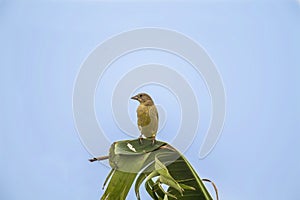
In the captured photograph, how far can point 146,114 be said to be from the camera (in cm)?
71

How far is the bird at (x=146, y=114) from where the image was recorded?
28.1 inches

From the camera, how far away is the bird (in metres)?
0.71

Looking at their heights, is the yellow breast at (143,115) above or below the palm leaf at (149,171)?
above

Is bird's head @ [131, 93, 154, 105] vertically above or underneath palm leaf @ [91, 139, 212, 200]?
above

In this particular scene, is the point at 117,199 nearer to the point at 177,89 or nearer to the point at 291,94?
the point at 177,89

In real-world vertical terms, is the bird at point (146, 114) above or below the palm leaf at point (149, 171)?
above

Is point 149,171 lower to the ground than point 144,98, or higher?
lower

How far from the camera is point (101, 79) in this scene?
0.72 meters

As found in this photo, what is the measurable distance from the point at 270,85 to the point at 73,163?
0.34m

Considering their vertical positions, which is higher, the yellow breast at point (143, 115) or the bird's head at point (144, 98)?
the bird's head at point (144, 98)

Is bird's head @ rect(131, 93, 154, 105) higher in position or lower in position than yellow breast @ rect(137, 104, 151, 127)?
higher

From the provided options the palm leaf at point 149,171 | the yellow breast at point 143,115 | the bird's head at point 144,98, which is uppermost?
the bird's head at point 144,98

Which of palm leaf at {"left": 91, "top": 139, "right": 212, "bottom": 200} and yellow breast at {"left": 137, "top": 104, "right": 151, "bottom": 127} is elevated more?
yellow breast at {"left": 137, "top": 104, "right": 151, "bottom": 127}

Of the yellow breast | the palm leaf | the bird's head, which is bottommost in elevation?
the palm leaf
